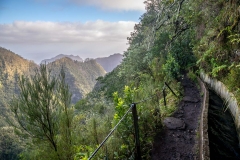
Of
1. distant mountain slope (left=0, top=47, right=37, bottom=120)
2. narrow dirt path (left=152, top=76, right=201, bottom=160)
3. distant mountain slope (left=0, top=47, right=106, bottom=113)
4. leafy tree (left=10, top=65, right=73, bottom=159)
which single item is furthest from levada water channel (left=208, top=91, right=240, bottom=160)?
distant mountain slope (left=0, top=47, right=37, bottom=120)

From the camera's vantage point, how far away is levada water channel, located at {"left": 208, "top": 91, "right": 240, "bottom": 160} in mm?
3850

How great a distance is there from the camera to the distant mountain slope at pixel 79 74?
129 metres

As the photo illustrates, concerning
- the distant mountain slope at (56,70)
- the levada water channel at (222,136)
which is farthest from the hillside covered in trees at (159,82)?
the distant mountain slope at (56,70)

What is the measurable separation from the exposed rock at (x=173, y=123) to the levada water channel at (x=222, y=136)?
2.67 ft

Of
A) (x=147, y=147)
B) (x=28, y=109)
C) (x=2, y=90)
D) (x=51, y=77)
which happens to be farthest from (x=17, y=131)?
(x=2, y=90)

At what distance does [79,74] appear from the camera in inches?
5965

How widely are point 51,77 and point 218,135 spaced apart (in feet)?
15.3

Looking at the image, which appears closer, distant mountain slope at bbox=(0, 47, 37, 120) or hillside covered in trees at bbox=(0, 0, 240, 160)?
hillside covered in trees at bbox=(0, 0, 240, 160)

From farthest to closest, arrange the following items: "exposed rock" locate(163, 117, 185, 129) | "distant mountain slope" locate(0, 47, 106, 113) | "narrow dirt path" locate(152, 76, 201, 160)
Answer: "distant mountain slope" locate(0, 47, 106, 113), "exposed rock" locate(163, 117, 185, 129), "narrow dirt path" locate(152, 76, 201, 160)

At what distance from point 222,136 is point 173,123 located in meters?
1.36

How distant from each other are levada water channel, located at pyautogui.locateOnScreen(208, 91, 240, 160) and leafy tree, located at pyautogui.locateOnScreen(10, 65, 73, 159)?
11.5 feet

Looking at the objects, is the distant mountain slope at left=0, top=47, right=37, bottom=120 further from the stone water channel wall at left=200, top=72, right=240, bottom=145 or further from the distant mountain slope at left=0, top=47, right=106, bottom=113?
the stone water channel wall at left=200, top=72, right=240, bottom=145

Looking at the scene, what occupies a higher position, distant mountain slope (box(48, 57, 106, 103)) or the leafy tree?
distant mountain slope (box(48, 57, 106, 103))

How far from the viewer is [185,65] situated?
13.2 meters
